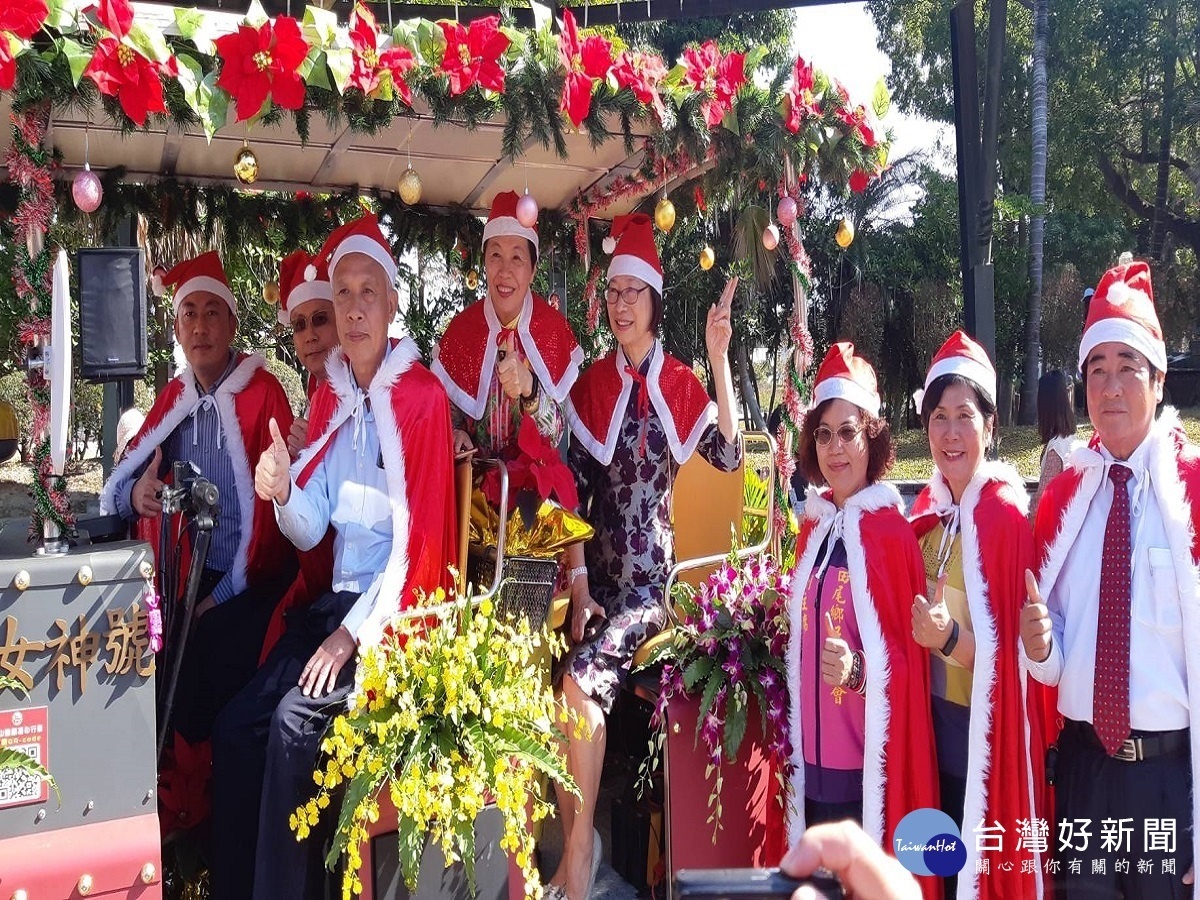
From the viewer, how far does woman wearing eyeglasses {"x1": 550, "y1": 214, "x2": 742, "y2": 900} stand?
4.03 m

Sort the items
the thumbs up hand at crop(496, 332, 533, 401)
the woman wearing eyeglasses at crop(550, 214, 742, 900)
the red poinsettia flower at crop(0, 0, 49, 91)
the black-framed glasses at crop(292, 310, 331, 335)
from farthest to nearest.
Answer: the black-framed glasses at crop(292, 310, 331, 335), the woman wearing eyeglasses at crop(550, 214, 742, 900), the thumbs up hand at crop(496, 332, 533, 401), the red poinsettia flower at crop(0, 0, 49, 91)

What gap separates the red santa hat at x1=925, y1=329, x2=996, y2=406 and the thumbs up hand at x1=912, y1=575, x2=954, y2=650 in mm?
746

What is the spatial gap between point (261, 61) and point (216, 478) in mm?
1947

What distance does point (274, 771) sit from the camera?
121 inches

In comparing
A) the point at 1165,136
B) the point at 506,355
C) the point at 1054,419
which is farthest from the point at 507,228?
the point at 1165,136

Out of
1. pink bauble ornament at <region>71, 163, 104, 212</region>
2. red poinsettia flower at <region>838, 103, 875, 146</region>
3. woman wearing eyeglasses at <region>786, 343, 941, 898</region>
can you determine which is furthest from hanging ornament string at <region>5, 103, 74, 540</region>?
red poinsettia flower at <region>838, 103, 875, 146</region>

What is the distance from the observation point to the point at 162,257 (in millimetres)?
5953

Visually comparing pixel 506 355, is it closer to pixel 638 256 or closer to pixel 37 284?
pixel 638 256

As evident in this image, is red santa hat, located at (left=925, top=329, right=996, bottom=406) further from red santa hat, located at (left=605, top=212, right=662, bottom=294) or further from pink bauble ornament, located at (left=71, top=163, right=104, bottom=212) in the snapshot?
pink bauble ornament, located at (left=71, top=163, right=104, bottom=212)

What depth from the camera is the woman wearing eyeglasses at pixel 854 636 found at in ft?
9.64

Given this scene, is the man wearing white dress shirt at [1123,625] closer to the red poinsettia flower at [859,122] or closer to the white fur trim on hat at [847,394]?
the white fur trim on hat at [847,394]

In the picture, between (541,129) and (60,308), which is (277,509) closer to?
(60,308)

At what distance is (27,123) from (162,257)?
299cm

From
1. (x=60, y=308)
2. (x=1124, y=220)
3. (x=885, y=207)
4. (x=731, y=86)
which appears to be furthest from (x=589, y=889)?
(x=1124, y=220)
